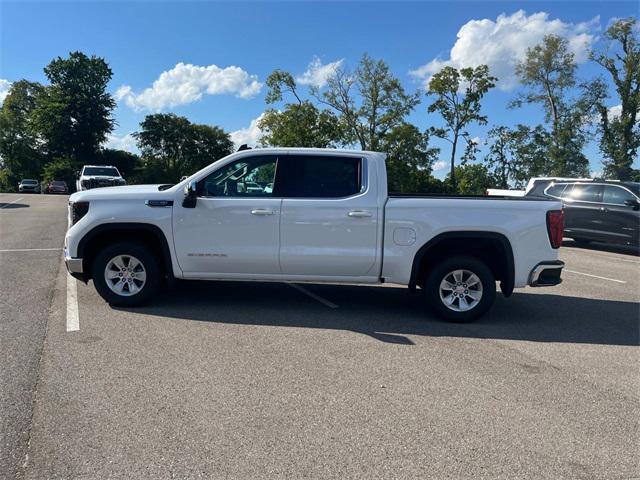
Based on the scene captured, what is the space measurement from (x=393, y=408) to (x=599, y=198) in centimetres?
1249

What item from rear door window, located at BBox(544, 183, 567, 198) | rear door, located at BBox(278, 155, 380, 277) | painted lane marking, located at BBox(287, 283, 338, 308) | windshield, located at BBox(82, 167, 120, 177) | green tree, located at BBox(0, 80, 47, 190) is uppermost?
green tree, located at BBox(0, 80, 47, 190)

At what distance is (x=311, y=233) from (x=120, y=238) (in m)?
2.42

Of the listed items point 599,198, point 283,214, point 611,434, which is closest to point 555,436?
point 611,434

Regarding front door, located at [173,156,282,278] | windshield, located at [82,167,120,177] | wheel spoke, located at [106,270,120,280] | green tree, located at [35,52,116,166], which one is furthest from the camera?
green tree, located at [35,52,116,166]

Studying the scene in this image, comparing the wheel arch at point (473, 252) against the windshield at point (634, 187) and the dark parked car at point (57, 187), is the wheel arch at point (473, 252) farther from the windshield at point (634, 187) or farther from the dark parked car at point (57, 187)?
the dark parked car at point (57, 187)

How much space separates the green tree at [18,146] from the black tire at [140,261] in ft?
200

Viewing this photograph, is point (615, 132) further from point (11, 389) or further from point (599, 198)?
point (11, 389)

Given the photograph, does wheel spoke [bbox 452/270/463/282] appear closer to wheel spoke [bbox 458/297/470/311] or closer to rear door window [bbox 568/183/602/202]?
wheel spoke [bbox 458/297/470/311]

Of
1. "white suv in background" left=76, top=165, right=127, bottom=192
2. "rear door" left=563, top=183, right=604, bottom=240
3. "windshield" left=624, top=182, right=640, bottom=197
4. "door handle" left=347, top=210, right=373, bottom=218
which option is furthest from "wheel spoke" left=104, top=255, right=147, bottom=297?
"white suv in background" left=76, top=165, right=127, bottom=192

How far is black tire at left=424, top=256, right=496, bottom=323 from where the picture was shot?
589 centimetres

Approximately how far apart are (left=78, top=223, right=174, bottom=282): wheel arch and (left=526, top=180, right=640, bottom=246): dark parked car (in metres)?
10.2

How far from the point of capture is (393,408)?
3.69 metres

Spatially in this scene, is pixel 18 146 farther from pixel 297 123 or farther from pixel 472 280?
pixel 472 280

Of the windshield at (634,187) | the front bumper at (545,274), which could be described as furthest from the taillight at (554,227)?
the windshield at (634,187)
